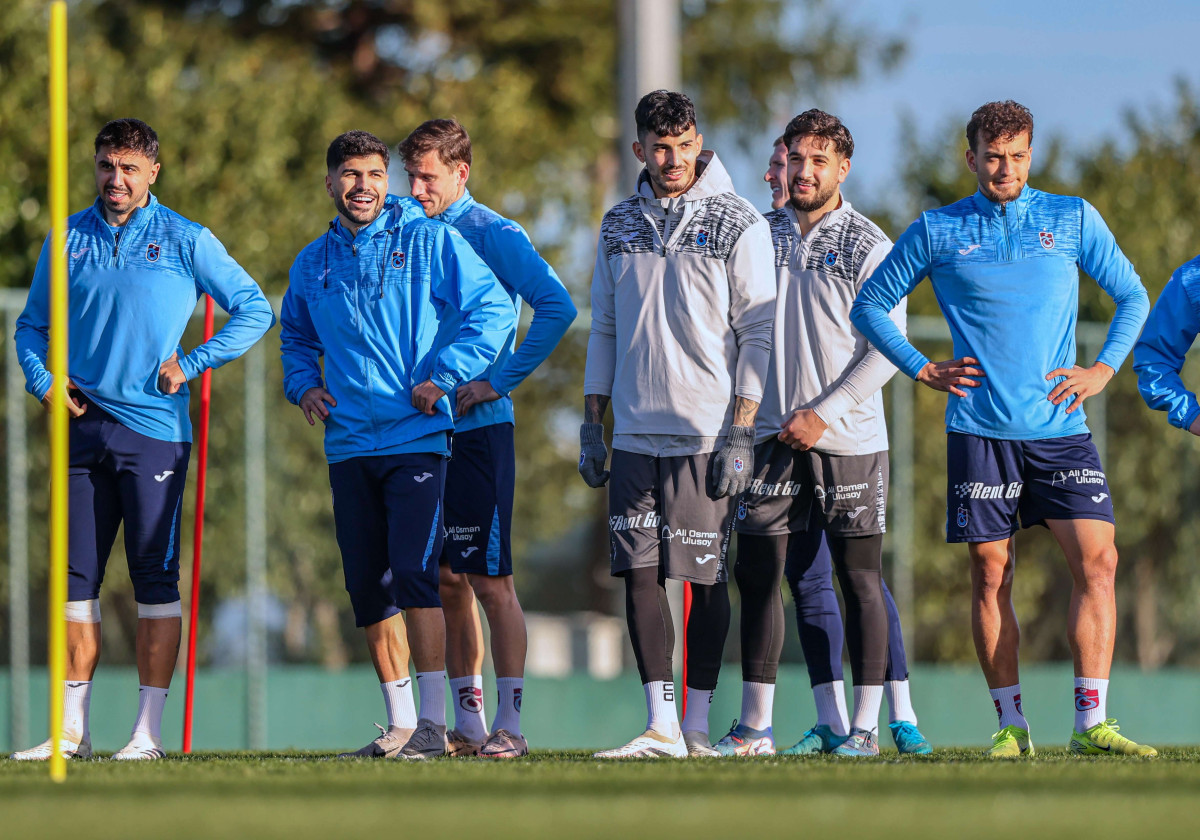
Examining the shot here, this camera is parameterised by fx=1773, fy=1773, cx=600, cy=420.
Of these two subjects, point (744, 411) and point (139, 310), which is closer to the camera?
point (744, 411)

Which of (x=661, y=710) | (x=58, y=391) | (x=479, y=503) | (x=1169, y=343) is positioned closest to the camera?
(x=58, y=391)

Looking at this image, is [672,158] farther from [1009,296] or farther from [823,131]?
[1009,296]

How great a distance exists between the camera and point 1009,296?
6.02m

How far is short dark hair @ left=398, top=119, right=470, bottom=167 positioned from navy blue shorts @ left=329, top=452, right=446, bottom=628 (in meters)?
1.24

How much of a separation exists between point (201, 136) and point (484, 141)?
176 inches

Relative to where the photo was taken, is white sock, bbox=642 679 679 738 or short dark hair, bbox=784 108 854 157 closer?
white sock, bbox=642 679 679 738

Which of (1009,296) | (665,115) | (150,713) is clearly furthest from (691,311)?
(150,713)

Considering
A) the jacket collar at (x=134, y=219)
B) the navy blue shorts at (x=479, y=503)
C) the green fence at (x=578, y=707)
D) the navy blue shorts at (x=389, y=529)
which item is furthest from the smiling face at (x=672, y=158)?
the green fence at (x=578, y=707)

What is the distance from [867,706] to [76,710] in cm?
268

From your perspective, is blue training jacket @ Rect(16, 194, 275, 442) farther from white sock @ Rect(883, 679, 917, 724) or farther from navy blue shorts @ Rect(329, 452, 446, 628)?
white sock @ Rect(883, 679, 917, 724)

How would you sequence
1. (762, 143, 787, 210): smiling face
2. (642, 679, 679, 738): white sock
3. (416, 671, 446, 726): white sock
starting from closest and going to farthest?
(642, 679, 679, 738): white sock, (416, 671, 446, 726): white sock, (762, 143, 787, 210): smiling face

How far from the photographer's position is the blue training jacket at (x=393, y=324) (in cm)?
595

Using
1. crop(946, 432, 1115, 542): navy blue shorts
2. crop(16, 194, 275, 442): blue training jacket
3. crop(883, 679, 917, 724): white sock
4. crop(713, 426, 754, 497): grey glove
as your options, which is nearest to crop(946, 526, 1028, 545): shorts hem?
crop(946, 432, 1115, 542): navy blue shorts

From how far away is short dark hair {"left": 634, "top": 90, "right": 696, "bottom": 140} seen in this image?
5.86m
